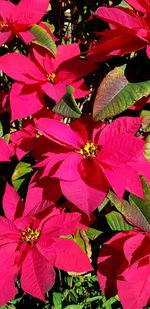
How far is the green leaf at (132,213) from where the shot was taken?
2.35ft

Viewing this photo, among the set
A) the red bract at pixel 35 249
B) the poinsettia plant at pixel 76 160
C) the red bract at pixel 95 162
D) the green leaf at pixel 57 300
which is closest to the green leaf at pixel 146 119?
the poinsettia plant at pixel 76 160

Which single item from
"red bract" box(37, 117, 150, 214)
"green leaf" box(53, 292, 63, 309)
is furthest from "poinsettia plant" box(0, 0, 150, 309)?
"green leaf" box(53, 292, 63, 309)

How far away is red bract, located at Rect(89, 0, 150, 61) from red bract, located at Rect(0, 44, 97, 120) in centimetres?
6

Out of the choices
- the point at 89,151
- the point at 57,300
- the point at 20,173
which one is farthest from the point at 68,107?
the point at 57,300

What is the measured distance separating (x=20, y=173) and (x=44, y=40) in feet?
0.82

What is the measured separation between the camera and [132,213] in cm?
73

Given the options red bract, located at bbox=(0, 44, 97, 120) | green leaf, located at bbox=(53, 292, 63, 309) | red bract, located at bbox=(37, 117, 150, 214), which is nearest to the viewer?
red bract, located at bbox=(37, 117, 150, 214)

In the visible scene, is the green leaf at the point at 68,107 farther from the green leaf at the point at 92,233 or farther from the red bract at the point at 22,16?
the green leaf at the point at 92,233

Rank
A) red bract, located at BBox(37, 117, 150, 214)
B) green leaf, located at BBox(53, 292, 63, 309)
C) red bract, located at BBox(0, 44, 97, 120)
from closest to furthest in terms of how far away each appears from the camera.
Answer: red bract, located at BBox(37, 117, 150, 214) < red bract, located at BBox(0, 44, 97, 120) < green leaf, located at BBox(53, 292, 63, 309)

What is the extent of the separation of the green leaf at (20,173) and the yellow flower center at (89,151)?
0.53 feet

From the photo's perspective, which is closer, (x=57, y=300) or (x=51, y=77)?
(x=51, y=77)

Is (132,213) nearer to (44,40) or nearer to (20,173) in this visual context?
(20,173)

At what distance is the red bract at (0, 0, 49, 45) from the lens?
0.78 m

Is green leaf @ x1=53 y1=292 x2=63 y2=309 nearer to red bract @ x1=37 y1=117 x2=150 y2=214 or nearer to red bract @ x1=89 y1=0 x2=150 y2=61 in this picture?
red bract @ x1=37 y1=117 x2=150 y2=214
